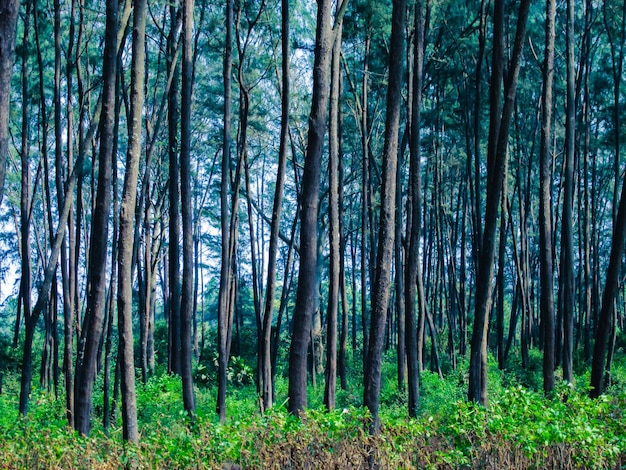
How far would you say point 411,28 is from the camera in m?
16.5

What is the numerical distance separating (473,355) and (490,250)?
159 cm

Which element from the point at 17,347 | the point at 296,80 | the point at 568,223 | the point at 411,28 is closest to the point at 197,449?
the point at 568,223

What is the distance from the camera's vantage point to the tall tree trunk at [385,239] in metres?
7.58

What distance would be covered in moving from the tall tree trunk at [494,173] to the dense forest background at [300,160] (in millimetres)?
35

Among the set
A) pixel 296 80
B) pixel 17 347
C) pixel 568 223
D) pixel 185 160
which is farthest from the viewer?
pixel 17 347

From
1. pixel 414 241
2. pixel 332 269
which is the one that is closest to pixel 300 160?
pixel 332 269

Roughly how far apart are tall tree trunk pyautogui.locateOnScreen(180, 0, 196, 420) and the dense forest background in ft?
0.12

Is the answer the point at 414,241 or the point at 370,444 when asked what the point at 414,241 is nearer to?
the point at 414,241

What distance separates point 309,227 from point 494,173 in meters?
2.91

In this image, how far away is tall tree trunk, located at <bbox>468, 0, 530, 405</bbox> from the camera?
905 centimetres

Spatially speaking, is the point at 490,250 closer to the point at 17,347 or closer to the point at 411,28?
the point at 411,28

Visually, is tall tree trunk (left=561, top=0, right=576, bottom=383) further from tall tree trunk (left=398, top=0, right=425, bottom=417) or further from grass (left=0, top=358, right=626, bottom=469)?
grass (left=0, top=358, right=626, bottom=469)

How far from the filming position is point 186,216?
1097cm

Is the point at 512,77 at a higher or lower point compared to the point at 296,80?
lower
